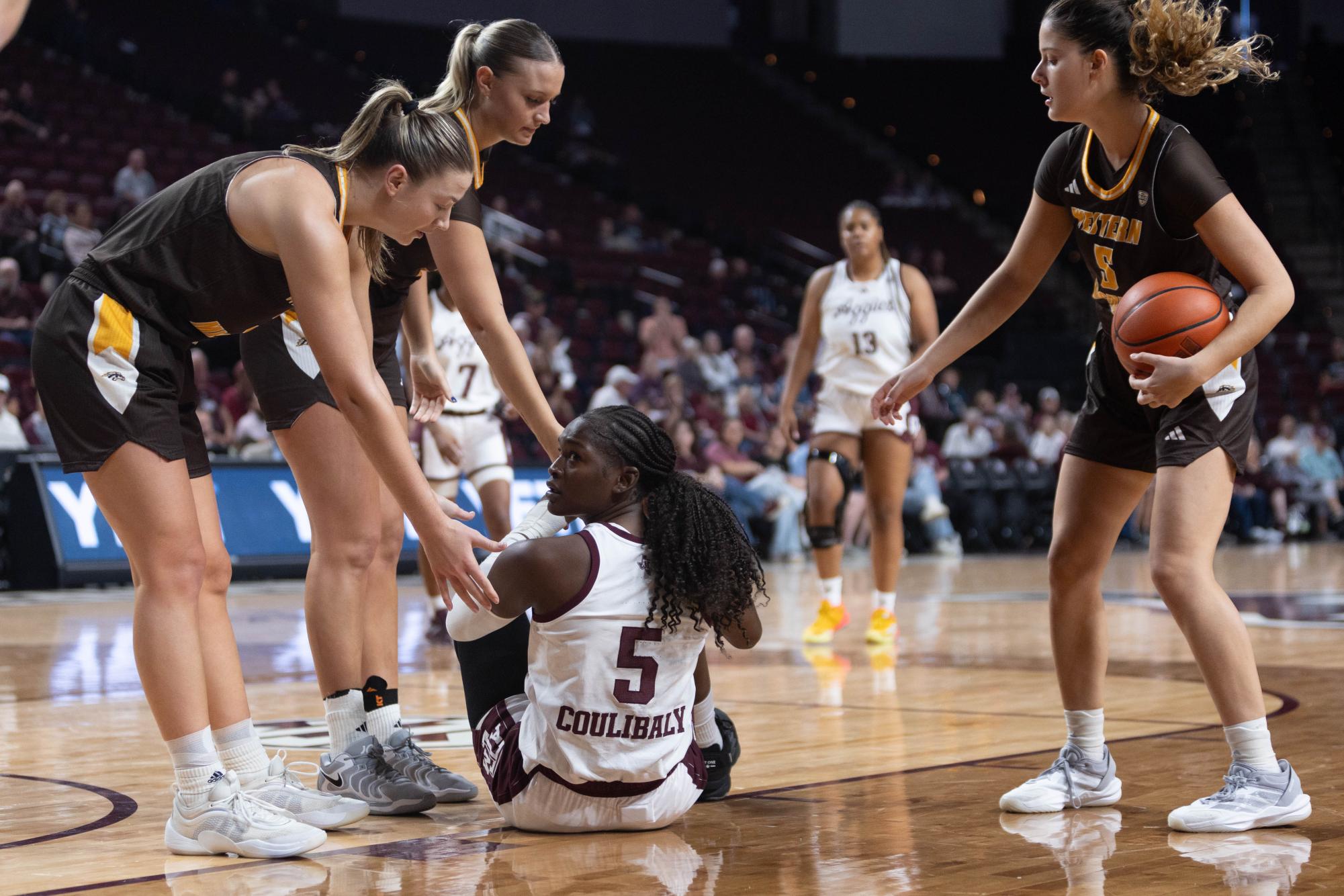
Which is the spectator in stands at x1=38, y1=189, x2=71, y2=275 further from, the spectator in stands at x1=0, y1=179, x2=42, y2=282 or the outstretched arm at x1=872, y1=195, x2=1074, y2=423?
the outstretched arm at x1=872, y1=195, x2=1074, y2=423

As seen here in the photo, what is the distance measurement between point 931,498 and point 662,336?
294 cm

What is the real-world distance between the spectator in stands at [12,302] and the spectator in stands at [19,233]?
0.74m

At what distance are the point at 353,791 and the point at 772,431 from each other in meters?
10.6

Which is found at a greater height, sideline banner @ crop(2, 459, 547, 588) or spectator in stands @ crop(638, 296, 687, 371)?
spectator in stands @ crop(638, 296, 687, 371)

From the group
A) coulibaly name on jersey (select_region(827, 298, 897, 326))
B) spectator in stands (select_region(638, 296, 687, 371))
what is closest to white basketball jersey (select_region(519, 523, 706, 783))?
coulibaly name on jersey (select_region(827, 298, 897, 326))

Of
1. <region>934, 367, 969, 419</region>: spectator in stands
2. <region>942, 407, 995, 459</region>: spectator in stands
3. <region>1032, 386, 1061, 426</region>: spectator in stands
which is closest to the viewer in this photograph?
<region>942, 407, 995, 459</region>: spectator in stands

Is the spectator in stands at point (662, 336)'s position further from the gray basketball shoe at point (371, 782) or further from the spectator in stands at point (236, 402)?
the gray basketball shoe at point (371, 782)

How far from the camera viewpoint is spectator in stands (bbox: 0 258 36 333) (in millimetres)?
11367

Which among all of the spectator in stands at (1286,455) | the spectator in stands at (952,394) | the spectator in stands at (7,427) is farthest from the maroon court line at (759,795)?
the spectator in stands at (1286,455)

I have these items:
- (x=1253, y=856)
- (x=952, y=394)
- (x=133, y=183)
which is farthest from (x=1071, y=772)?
(x=952, y=394)

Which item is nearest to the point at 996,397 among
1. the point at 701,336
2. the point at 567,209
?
the point at 701,336

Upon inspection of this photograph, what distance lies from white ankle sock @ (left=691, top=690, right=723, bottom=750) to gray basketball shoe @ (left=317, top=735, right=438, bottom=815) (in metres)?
0.62

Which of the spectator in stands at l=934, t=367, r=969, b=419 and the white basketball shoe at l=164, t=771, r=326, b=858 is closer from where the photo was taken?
the white basketball shoe at l=164, t=771, r=326, b=858

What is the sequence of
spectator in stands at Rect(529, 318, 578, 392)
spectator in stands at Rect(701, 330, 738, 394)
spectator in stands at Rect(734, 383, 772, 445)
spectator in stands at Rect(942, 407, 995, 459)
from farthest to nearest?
spectator in stands at Rect(942, 407, 995, 459), spectator in stands at Rect(701, 330, 738, 394), spectator in stands at Rect(734, 383, 772, 445), spectator in stands at Rect(529, 318, 578, 392)
